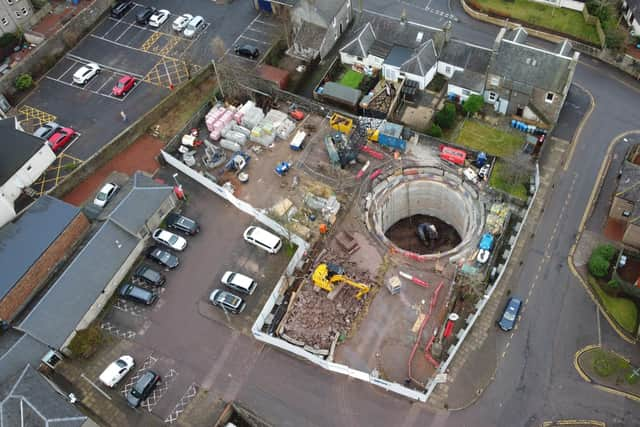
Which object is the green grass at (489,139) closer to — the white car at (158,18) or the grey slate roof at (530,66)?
the grey slate roof at (530,66)

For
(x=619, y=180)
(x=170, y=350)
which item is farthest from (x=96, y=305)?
(x=619, y=180)

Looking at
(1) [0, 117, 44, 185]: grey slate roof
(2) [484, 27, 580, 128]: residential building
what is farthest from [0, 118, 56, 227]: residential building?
(2) [484, 27, 580, 128]: residential building

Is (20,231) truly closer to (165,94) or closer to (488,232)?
(165,94)

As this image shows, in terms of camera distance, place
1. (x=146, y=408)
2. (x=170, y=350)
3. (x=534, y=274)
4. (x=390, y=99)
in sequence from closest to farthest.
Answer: (x=146, y=408)
(x=170, y=350)
(x=534, y=274)
(x=390, y=99)

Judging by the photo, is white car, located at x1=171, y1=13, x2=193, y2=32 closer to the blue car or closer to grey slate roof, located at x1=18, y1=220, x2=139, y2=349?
grey slate roof, located at x1=18, y1=220, x2=139, y2=349

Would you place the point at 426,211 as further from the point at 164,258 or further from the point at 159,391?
the point at 159,391

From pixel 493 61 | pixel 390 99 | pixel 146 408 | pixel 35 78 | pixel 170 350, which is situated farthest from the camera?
pixel 35 78
